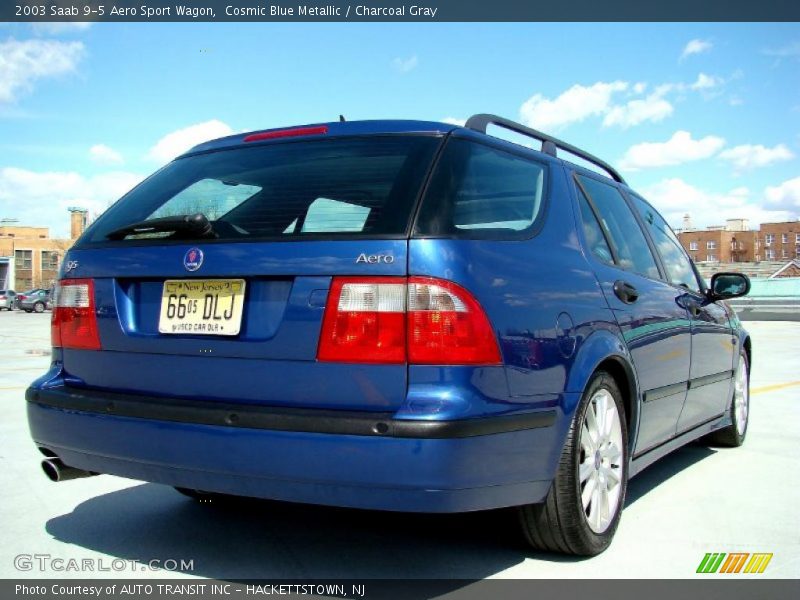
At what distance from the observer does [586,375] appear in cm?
308

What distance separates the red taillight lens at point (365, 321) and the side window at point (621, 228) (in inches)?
62.6

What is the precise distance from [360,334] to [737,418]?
385 centimetres

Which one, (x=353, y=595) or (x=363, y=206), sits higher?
(x=363, y=206)

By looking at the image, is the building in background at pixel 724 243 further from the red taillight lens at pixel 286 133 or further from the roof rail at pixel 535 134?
the red taillight lens at pixel 286 133

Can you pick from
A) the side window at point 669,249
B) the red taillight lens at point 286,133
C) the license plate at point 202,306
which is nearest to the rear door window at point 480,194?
the red taillight lens at point 286,133

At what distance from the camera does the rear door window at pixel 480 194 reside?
2703 millimetres

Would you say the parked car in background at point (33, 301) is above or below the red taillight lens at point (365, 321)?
below

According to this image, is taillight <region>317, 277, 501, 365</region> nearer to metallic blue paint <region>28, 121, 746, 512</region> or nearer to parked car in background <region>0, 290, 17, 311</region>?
metallic blue paint <region>28, 121, 746, 512</region>

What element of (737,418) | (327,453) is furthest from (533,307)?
(737,418)

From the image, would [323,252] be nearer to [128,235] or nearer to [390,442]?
[390,442]

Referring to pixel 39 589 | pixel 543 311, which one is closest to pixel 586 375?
pixel 543 311

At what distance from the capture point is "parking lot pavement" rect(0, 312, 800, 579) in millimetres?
3107

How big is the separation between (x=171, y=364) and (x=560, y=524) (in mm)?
1534

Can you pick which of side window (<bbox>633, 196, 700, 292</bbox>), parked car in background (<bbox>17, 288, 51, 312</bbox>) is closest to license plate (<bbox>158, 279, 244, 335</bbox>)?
side window (<bbox>633, 196, 700, 292</bbox>)
